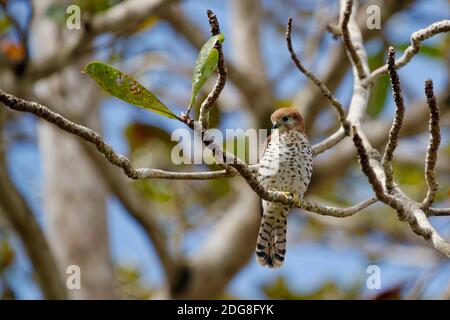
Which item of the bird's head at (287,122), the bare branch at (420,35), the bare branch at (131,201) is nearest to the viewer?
the bare branch at (420,35)

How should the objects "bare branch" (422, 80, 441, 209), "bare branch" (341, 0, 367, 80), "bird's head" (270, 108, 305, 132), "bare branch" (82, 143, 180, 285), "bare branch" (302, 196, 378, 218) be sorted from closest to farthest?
1. "bare branch" (422, 80, 441, 209)
2. "bare branch" (302, 196, 378, 218)
3. "bare branch" (341, 0, 367, 80)
4. "bird's head" (270, 108, 305, 132)
5. "bare branch" (82, 143, 180, 285)

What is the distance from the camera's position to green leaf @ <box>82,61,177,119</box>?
79.0 inches

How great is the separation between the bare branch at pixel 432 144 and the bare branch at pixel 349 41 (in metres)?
0.80

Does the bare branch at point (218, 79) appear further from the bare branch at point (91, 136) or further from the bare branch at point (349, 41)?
the bare branch at point (349, 41)

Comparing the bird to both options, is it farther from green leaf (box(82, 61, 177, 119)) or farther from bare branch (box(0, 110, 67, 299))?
bare branch (box(0, 110, 67, 299))

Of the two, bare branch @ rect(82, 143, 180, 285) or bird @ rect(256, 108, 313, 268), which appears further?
bare branch @ rect(82, 143, 180, 285)

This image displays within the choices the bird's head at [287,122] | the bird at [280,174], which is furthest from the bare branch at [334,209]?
the bird's head at [287,122]

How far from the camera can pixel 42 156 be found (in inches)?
240

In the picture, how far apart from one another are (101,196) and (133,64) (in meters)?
1.29

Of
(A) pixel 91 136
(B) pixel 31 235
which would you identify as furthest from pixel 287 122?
(B) pixel 31 235

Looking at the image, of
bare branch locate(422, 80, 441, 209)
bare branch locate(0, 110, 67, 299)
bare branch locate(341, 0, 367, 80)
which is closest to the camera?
bare branch locate(422, 80, 441, 209)

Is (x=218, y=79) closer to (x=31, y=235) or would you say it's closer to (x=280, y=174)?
(x=280, y=174)

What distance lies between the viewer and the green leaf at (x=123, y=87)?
2.01 metres

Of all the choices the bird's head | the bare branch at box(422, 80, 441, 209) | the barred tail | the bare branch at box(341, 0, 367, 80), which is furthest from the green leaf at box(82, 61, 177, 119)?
the bird's head
